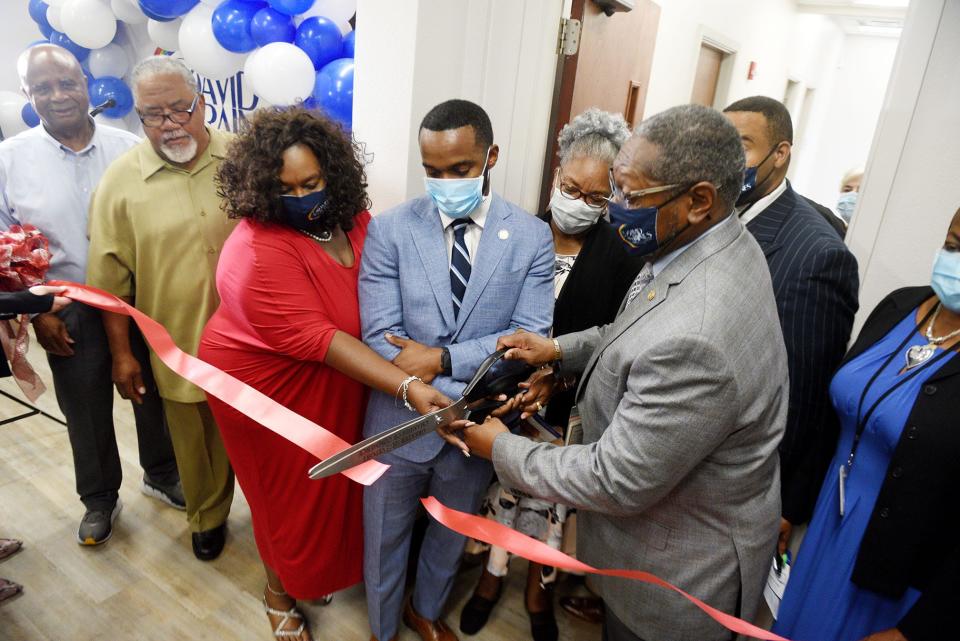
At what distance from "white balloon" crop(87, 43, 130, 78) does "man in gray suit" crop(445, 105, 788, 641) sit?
478cm

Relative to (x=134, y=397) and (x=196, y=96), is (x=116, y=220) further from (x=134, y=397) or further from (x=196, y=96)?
(x=134, y=397)

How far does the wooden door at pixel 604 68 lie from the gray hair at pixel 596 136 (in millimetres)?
665

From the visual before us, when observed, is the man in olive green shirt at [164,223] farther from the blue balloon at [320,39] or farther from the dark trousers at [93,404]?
the blue balloon at [320,39]

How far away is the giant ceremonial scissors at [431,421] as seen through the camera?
1.17m

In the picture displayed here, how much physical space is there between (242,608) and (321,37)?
9.30 ft

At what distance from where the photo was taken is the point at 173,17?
3.60 m

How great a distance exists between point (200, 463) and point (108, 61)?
378 cm

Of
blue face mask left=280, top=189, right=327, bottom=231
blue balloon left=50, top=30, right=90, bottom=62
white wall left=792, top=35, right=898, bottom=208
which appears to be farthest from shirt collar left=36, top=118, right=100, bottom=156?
white wall left=792, top=35, right=898, bottom=208

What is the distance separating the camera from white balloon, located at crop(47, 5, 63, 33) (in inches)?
159

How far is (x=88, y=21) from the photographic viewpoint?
3.77 m

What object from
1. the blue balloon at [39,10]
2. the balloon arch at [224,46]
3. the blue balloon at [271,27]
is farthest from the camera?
the blue balloon at [39,10]

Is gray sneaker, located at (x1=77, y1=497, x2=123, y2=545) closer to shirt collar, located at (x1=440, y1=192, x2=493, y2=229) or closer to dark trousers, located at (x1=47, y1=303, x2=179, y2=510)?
dark trousers, located at (x1=47, y1=303, x2=179, y2=510)

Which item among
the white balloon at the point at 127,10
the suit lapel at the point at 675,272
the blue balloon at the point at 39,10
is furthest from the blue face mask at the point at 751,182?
the blue balloon at the point at 39,10

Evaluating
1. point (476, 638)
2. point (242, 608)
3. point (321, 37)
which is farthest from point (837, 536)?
point (321, 37)
